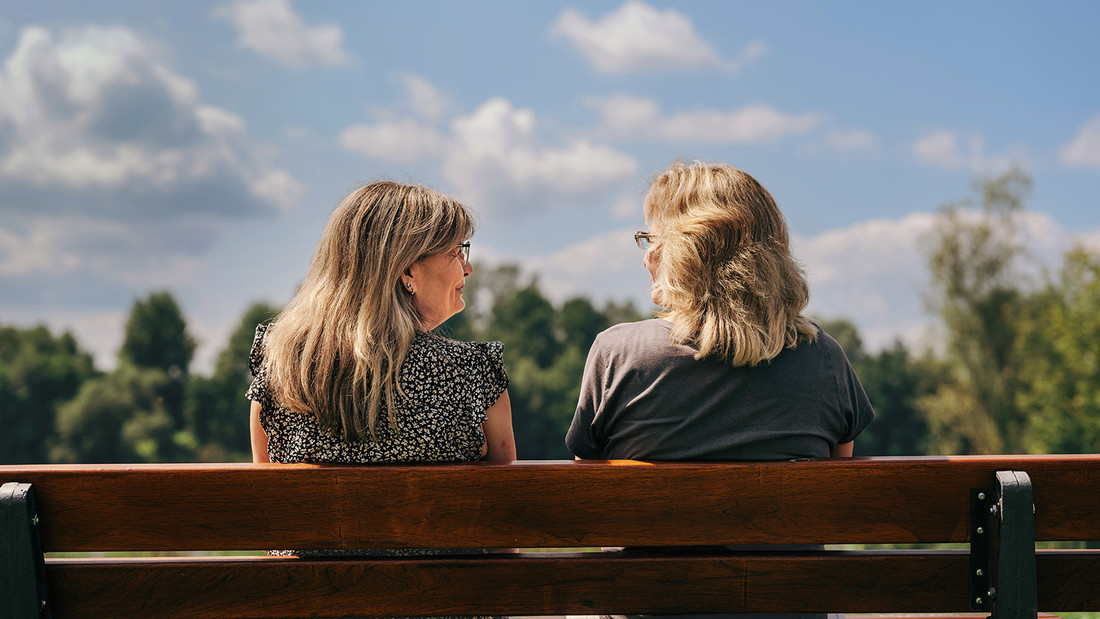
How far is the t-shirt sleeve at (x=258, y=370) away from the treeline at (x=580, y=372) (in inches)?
1826

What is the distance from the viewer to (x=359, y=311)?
2219 millimetres

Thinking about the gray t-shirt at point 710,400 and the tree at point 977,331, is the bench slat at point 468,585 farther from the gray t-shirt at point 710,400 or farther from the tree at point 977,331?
the tree at point 977,331

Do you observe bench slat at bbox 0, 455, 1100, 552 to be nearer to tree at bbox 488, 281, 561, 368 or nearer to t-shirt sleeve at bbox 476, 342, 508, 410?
t-shirt sleeve at bbox 476, 342, 508, 410

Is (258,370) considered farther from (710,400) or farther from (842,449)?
(842,449)

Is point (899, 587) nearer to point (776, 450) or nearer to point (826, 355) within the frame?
point (776, 450)

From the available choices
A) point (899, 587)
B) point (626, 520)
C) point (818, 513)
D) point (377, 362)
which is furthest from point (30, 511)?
point (899, 587)

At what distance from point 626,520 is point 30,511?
1120 mm

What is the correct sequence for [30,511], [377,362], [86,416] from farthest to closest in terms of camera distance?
[86,416], [377,362], [30,511]

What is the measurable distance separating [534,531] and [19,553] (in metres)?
0.96

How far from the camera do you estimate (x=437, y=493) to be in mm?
1843

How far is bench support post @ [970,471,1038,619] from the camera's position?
6.02 ft

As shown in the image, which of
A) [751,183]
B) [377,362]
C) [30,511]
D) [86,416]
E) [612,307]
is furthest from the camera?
[612,307]

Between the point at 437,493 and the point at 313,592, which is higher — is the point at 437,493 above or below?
above

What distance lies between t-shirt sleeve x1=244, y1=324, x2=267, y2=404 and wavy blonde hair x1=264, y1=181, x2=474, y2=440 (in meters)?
0.04
